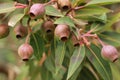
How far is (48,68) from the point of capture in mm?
2383

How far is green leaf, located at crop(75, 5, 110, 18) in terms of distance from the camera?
2052 mm

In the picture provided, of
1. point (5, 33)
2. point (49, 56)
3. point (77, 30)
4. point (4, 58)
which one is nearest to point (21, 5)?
point (5, 33)

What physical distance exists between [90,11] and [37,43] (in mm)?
391

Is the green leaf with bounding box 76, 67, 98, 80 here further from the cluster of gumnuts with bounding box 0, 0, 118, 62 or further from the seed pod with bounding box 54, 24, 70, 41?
the seed pod with bounding box 54, 24, 70, 41

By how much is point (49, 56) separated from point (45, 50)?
0.22ft

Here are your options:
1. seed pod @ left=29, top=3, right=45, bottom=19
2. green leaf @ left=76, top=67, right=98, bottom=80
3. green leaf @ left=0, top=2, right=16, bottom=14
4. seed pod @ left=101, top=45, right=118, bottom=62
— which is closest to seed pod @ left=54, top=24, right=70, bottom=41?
seed pod @ left=29, top=3, right=45, bottom=19

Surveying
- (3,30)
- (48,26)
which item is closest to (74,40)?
(48,26)

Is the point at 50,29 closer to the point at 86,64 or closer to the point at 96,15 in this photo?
the point at 96,15

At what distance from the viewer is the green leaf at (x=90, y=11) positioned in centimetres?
205

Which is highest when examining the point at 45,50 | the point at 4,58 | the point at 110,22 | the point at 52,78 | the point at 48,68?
the point at 110,22

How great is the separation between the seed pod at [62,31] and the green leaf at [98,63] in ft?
0.97

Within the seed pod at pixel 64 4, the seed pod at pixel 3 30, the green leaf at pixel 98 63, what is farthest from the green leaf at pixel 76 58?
the seed pod at pixel 3 30

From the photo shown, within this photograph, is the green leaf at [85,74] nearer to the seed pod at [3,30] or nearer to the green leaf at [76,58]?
the green leaf at [76,58]

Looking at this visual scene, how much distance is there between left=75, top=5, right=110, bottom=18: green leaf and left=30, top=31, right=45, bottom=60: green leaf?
0.29 meters
